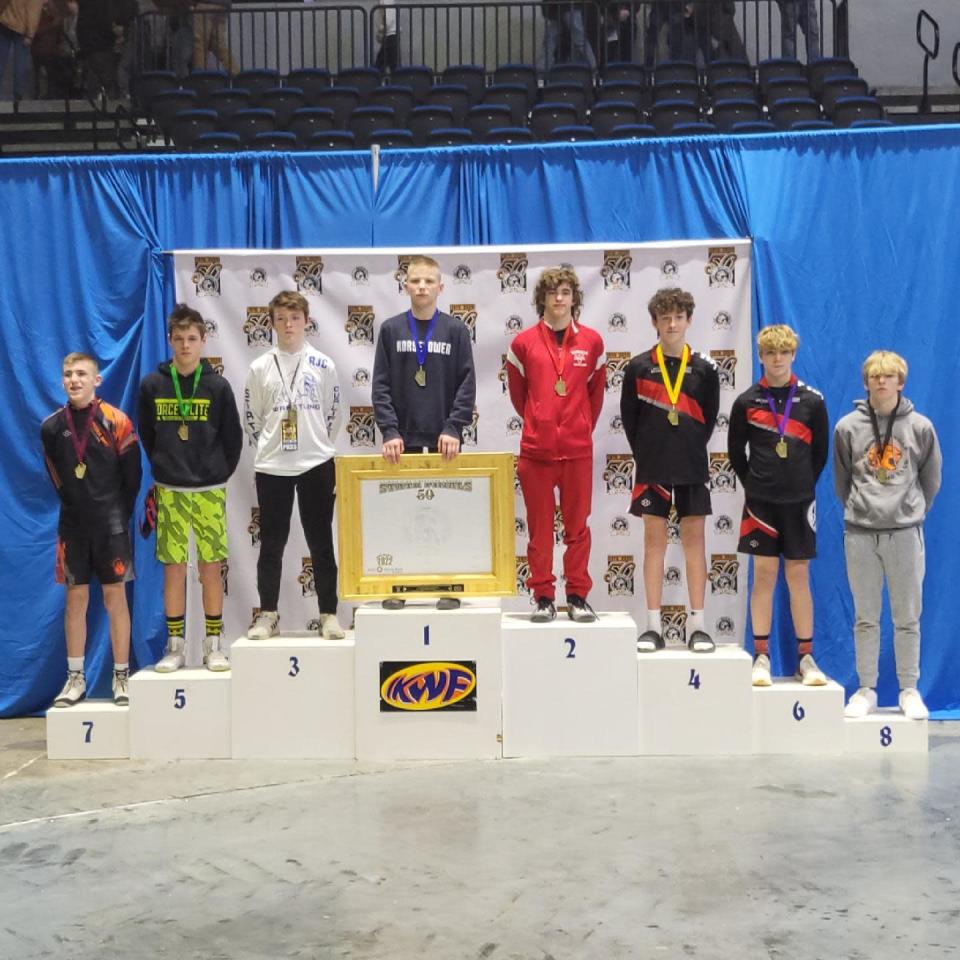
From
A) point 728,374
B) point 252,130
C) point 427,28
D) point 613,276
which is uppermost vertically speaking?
point 427,28

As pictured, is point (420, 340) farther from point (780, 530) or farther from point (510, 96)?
point (510, 96)

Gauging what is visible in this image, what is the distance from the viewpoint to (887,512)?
5.38 m

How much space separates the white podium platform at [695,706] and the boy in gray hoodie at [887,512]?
510 millimetres

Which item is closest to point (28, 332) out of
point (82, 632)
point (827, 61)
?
point (82, 632)

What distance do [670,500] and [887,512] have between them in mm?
904

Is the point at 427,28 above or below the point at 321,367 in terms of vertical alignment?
above

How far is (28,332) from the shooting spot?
6.24 m

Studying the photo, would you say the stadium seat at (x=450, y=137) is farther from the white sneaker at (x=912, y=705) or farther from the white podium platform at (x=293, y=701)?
the white sneaker at (x=912, y=705)

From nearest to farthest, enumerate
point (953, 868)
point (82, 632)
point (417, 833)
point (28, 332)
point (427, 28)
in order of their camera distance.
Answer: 1. point (953, 868)
2. point (417, 833)
3. point (82, 632)
4. point (28, 332)
5. point (427, 28)

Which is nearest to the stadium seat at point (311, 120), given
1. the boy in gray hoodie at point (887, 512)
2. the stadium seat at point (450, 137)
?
the stadium seat at point (450, 137)

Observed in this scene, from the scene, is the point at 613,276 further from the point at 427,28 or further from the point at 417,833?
the point at 427,28

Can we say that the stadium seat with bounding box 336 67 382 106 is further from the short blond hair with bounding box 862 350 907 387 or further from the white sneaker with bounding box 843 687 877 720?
the white sneaker with bounding box 843 687 877 720

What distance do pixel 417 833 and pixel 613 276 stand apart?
2.84 metres

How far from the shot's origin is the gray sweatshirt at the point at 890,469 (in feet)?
17.7
